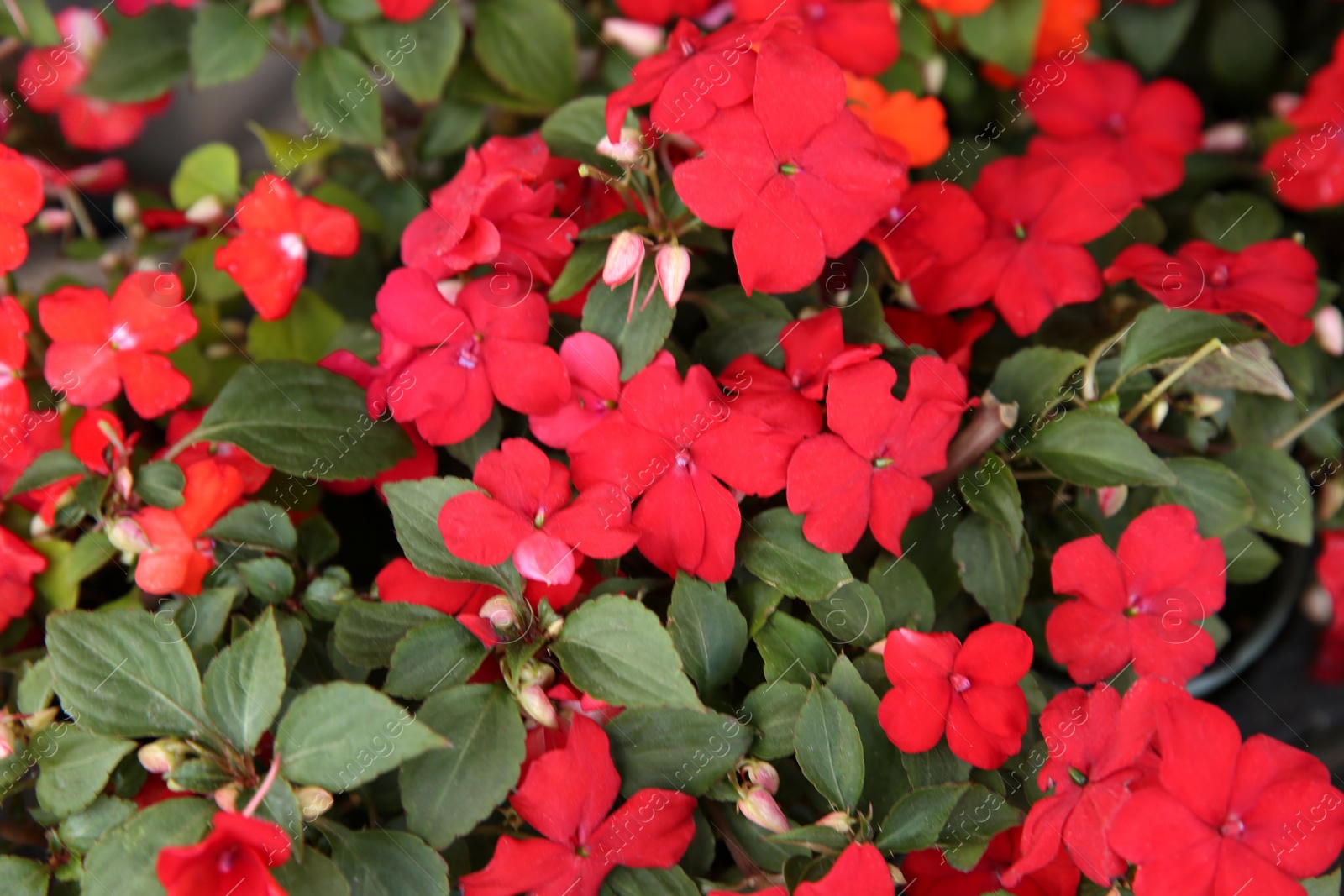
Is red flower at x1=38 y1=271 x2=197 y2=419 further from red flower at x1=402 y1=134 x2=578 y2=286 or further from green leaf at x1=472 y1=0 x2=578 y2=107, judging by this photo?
green leaf at x1=472 y1=0 x2=578 y2=107

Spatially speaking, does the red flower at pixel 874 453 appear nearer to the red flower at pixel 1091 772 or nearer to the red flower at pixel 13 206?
the red flower at pixel 1091 772

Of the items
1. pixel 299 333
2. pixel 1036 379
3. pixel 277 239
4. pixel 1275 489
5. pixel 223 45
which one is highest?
pixel 223 45

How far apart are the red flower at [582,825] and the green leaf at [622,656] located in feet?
0.10

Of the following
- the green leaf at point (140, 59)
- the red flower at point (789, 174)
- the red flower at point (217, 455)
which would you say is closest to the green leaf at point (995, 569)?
the red flower at point (789, 174)

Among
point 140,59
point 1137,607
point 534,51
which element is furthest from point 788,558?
point 140,59

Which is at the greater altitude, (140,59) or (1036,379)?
Result: (140,59)

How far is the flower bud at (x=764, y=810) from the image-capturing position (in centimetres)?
65

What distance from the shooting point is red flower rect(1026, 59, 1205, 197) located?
1.09 meters

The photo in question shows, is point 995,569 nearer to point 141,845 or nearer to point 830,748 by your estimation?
point 830,748

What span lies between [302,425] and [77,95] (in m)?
0.69

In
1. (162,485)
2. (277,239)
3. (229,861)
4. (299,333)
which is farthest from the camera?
(299,333)

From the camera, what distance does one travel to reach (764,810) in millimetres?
654

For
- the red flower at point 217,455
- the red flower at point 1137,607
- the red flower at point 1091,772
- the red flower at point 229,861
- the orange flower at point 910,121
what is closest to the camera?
the red flower at point 229,861

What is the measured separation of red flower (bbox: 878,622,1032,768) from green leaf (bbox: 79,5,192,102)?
110 centimetres
